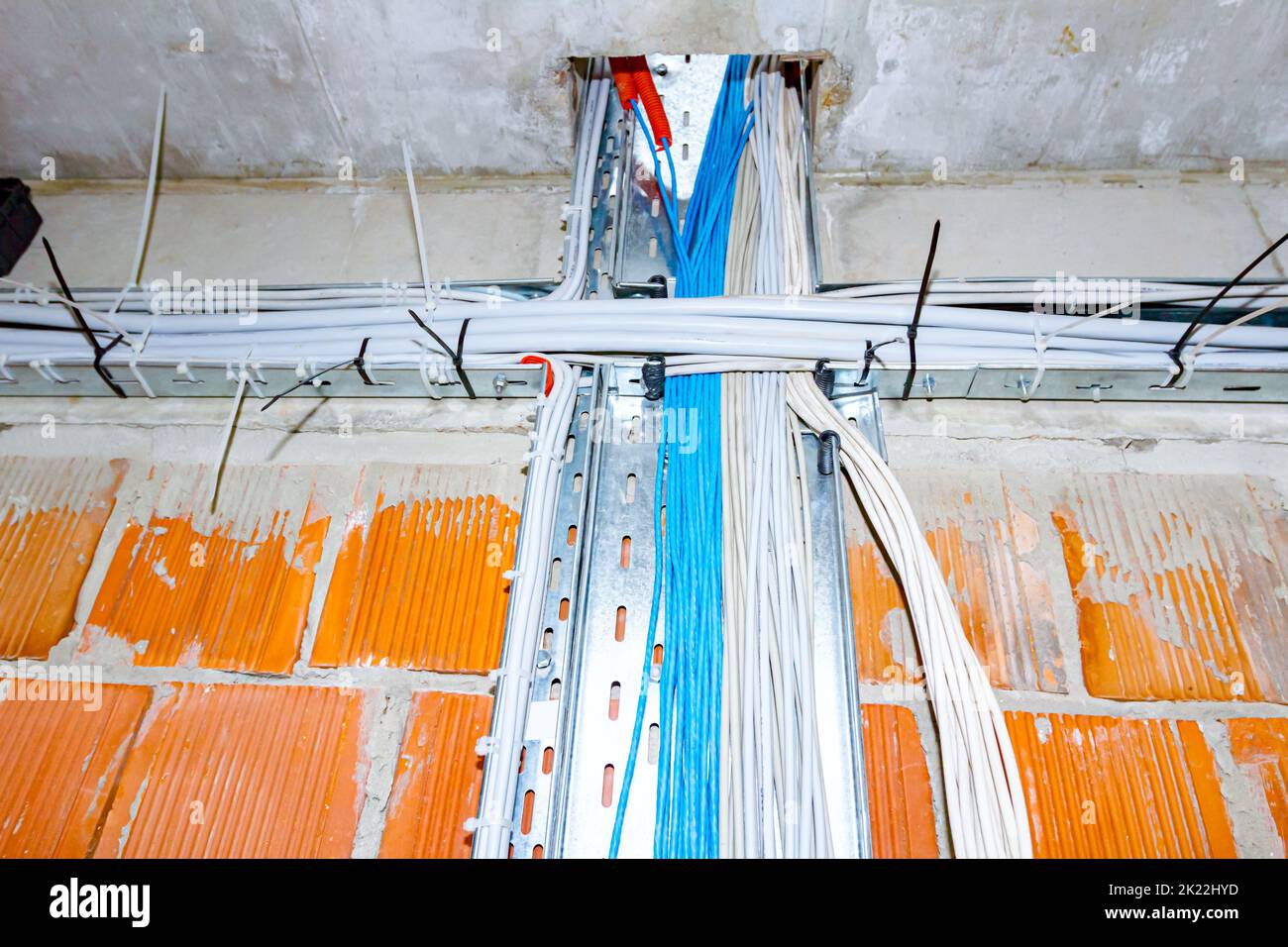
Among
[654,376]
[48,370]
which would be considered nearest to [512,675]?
[654,376]

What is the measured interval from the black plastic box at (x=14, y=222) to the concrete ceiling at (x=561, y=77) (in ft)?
0.31

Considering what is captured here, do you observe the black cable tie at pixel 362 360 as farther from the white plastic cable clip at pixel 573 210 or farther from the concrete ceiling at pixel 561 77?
the concrete ceiling at pixel 561 77

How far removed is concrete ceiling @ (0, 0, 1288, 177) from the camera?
3.44 feet

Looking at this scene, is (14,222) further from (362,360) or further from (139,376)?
(362,360)

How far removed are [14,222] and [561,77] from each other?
2.93 feet

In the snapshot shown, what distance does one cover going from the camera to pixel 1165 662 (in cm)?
84

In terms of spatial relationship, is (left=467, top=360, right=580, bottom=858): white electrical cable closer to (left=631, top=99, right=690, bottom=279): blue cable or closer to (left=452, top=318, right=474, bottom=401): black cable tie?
(left=452, top=318, right=474, bottom=401): black cable tie

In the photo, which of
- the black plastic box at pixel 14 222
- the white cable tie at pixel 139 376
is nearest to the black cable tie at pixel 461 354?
the white cable tie at pixel 139 376

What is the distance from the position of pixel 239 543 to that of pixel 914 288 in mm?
894

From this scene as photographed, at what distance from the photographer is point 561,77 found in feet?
3.72

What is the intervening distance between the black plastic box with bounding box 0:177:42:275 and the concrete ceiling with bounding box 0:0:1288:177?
94 millimetres

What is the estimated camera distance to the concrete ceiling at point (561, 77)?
105 centimetres

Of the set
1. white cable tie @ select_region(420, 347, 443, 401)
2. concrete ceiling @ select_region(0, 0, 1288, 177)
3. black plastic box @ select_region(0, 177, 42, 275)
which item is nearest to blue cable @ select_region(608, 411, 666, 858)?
white cable tie @ select_region(420, 347, 443, 401)
